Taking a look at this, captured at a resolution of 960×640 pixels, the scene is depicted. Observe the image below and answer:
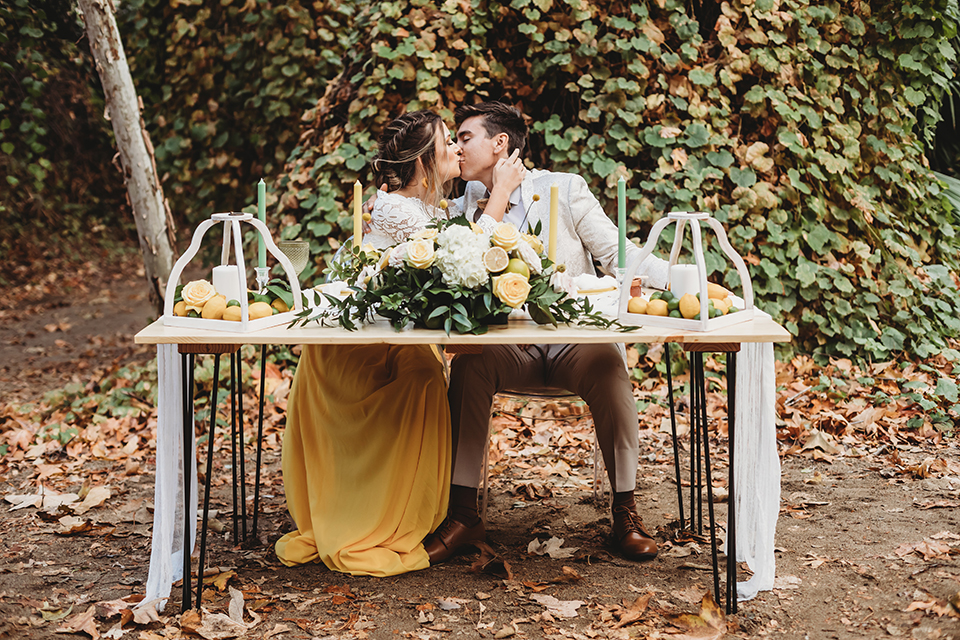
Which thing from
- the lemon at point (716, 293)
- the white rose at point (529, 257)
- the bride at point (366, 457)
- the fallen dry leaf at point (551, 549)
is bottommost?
the fallen dry leaf at point (551, 549)

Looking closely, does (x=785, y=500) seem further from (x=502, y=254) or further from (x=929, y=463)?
(x=502, y=254)

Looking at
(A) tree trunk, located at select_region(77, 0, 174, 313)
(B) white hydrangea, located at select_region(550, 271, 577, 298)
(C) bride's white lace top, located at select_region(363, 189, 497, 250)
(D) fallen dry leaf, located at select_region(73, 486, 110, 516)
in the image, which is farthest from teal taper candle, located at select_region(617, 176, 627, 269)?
(A) tree trunk, located at select_region(77, 0, 174, 313)

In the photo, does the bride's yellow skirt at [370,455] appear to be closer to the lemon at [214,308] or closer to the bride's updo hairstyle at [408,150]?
the lemon at [214,308]

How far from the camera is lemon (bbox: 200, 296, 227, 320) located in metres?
2.36

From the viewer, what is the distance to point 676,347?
4.75m

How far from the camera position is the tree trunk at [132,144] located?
4.69 metres

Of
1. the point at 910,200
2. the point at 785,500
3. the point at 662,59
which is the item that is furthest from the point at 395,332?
the point at 910,200

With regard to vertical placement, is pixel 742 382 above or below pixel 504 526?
above

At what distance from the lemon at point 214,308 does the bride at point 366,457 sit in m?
0.50

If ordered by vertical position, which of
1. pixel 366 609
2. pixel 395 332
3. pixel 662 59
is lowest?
pixel 366 609

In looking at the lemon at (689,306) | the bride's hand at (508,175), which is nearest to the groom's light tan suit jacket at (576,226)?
the bride's hand at (508,175)

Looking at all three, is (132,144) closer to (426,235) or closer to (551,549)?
(426,235)

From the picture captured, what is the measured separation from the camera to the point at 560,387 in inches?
117

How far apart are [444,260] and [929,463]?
7.95 ft
